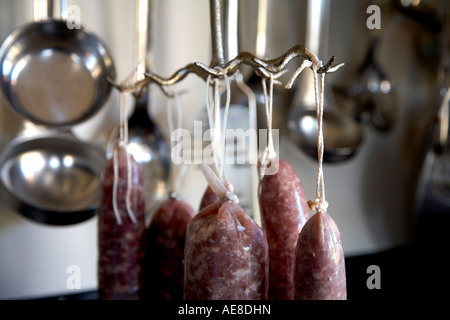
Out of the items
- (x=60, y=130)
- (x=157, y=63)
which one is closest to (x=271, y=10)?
(x=157, y=63)

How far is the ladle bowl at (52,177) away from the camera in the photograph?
2.96ft

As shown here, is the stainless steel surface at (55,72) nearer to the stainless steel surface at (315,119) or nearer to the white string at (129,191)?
the white string at (129,191)

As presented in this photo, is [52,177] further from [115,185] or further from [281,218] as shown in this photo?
[281,218]

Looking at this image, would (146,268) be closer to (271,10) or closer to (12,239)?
(12,239)

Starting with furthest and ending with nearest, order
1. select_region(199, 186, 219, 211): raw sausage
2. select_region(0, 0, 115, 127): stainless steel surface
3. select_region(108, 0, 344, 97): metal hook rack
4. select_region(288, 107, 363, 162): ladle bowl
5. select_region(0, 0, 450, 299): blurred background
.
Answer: select_region(288, 107, 363, 162): ladle bowl < select_region(0, 0, 450, 299): blurred background < select_region(0, 0, 115, 127): stainless steel surface < select_region(199, 186, 219, 211): raw sausage < select_region(108, 0, 344, 97): metal hook rack

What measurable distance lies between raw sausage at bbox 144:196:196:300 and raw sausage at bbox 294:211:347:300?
22cm

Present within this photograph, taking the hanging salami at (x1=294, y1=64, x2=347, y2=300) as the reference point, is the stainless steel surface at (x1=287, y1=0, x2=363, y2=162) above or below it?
above

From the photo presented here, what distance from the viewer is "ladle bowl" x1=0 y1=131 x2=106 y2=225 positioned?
901 mm

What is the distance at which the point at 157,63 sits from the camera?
3.45 ft

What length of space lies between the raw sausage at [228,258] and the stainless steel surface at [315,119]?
711mm

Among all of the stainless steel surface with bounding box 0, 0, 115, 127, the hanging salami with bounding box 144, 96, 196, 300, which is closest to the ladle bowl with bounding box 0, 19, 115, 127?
the stainless steel surface with bounding box 0, 0, 115, 127

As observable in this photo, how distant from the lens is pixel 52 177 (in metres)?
0.94

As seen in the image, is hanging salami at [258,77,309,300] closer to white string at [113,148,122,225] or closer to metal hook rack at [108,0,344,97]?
metal hook rack at [108,0,344,97]

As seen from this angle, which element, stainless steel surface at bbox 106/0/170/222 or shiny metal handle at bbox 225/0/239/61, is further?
stainless steel surface at bbox 106/0/170/222
